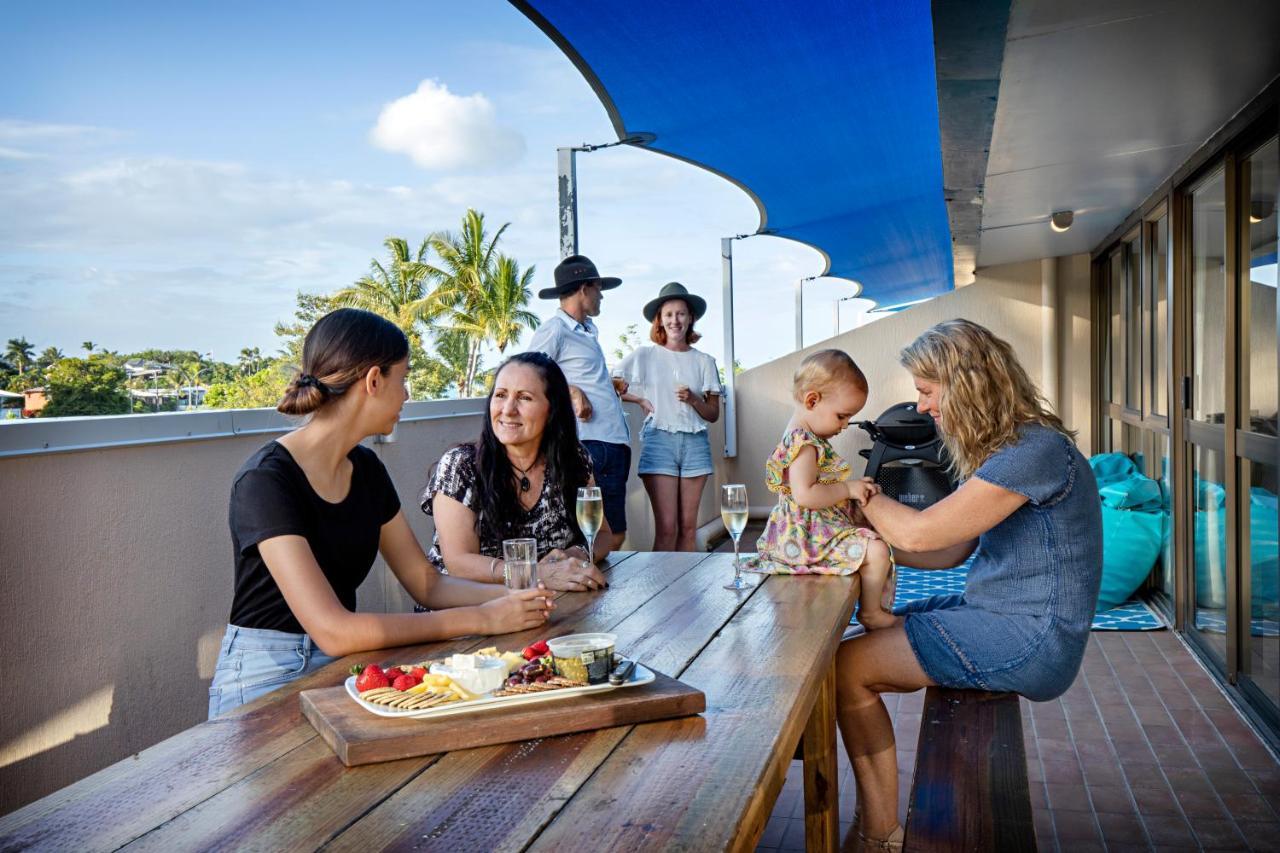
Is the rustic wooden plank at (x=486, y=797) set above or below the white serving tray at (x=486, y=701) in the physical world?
below

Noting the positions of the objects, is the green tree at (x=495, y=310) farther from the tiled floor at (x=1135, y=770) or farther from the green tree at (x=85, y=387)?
the tiled floor at (x=1135, y=770)

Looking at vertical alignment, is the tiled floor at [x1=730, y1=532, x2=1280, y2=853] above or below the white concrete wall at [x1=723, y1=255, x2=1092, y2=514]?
below

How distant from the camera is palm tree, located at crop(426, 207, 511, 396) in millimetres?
41875

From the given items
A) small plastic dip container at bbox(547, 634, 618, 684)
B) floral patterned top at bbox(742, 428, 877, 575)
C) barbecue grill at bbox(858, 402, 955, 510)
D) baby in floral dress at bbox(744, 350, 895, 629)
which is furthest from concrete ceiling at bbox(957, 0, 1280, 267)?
barbecue grill at bbox(858, 402, 955, 510)

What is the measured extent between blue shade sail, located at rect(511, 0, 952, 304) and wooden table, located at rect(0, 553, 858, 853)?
7.22 ft

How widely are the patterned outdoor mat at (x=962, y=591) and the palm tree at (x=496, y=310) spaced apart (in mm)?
36145

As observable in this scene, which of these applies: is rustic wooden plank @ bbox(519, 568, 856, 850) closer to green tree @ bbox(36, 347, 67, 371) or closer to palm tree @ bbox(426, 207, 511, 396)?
green tree @ bbox(36, 347, 67, 371)

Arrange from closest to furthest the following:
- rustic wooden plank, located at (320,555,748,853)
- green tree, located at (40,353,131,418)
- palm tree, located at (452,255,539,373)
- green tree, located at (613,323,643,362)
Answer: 1. rustic wooden plank, located at (320,555,748,853)
2. green tree, located at (40,353,131,418)
3. palm tree, located at (452,255,539,373)
4. green tree, located at (613,323,643,362)

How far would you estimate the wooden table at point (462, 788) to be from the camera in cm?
107

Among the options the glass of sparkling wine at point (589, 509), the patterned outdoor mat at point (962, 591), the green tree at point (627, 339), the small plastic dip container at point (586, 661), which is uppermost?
the green tree at point (627, 339)

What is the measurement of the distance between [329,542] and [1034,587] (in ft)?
5.11

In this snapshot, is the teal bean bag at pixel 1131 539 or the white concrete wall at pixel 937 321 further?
the white concrete wall at pixel 937 321

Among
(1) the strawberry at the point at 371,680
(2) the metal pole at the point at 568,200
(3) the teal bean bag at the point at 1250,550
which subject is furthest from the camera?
(2) the metal pole at the point at 568,200

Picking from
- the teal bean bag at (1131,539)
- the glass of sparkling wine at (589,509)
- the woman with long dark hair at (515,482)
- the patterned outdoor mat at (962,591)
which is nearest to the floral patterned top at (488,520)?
the woman with long dark hair at (515,482)
